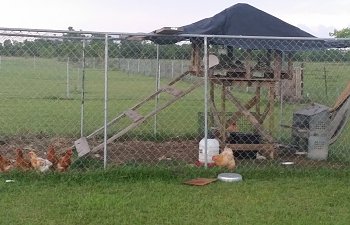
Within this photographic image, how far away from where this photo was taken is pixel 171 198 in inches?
263

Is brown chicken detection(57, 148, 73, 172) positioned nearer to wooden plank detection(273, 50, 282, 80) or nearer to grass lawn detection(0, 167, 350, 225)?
grass lawn detection(0, 167, 350, 225)

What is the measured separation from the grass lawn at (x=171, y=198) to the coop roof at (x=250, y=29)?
2201 mm

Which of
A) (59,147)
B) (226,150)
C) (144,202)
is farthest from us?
(59,147)

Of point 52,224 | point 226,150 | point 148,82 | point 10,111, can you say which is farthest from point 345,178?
point 148,82

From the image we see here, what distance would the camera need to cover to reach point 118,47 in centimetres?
1095

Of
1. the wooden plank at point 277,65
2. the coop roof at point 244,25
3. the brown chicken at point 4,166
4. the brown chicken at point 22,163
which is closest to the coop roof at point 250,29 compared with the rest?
the coop roof at point 244,25

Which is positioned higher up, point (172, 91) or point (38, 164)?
point (172, 91)

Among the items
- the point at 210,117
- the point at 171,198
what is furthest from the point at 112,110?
the point at 171,198

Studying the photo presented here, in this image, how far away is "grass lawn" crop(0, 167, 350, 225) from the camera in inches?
233

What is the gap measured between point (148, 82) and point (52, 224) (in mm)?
22869

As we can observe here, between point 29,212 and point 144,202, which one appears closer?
point 29,212

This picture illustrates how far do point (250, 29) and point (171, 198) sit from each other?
3.88 m

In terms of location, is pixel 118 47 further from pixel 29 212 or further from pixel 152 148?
pixel 29 212

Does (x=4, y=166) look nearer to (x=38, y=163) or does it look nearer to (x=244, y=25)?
(x=38, y=163)
